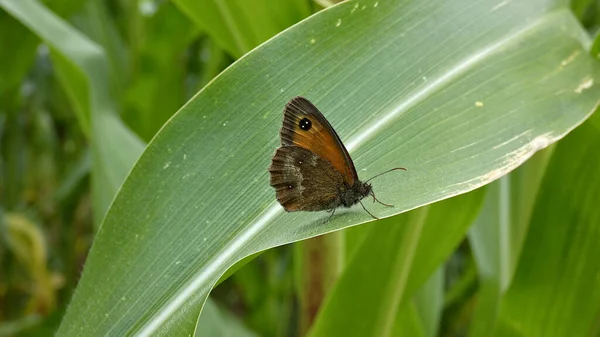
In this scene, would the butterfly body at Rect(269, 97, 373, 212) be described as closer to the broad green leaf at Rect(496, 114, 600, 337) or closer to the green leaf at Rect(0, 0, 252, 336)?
the broad green leaf at Rect(496, 114, 600, 337)

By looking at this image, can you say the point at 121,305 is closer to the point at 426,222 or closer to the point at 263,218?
the point at 263,218

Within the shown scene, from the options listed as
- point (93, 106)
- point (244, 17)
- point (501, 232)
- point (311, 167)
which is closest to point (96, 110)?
point (93, 106)

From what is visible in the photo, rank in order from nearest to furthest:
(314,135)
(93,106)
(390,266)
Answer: (314,135) → (390,266) → (93,106)

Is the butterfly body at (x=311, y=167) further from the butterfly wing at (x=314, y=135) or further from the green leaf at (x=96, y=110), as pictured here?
the green leaf at (x=96, y=110)

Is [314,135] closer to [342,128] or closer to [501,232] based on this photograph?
[342,128]

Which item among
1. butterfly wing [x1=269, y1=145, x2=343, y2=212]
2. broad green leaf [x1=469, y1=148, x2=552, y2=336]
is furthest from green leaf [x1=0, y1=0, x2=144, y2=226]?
broad green leaf [x1=469, y1=148, x2=552, y2=336]

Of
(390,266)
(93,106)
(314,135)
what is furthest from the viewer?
(93,106)

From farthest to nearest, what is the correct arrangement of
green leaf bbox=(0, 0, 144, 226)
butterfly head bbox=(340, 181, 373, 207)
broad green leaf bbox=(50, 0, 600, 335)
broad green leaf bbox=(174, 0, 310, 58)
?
green leaf bbox=(0, 0, 144, 226) < broad green leaf bbox=(174, 0, 310, 58) < butterfly head bbox=(340, 181, 373, 207) < broad green leaf bbox=(50, 0, 600, 335)
